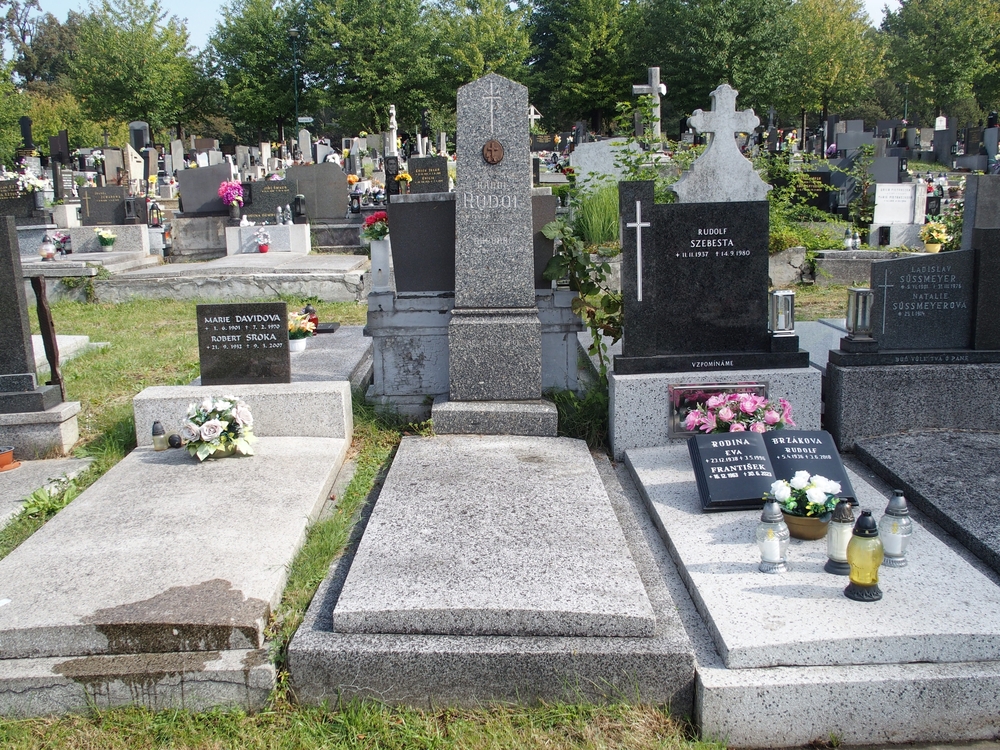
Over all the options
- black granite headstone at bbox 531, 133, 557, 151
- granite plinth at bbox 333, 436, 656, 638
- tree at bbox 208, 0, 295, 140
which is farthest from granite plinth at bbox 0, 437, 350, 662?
tree at bbox 208, 0, 295, 140

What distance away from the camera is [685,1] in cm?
4203

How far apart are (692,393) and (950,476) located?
1448 mm

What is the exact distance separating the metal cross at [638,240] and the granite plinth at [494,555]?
1.14m

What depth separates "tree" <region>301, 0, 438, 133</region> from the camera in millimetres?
44000

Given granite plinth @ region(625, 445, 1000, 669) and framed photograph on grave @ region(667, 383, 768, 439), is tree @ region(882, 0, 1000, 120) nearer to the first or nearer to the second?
framed photograph on grave @ region(667, 383, 768, 439)

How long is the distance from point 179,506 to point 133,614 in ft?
3.89

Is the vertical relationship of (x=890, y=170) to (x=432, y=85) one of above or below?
below

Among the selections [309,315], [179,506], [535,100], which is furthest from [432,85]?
[179,506]

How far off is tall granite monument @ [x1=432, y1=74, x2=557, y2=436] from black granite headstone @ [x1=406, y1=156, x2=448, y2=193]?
32.0 ft

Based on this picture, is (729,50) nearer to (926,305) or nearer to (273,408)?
(926,305)

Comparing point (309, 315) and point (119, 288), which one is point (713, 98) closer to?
point (309, 315)

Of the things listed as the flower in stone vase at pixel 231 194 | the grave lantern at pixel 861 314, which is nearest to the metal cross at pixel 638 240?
the grave lantern at pixel 861 314

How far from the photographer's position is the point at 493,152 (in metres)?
5.49

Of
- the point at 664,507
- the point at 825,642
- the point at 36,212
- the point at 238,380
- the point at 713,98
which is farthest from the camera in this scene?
the point at 36,212
